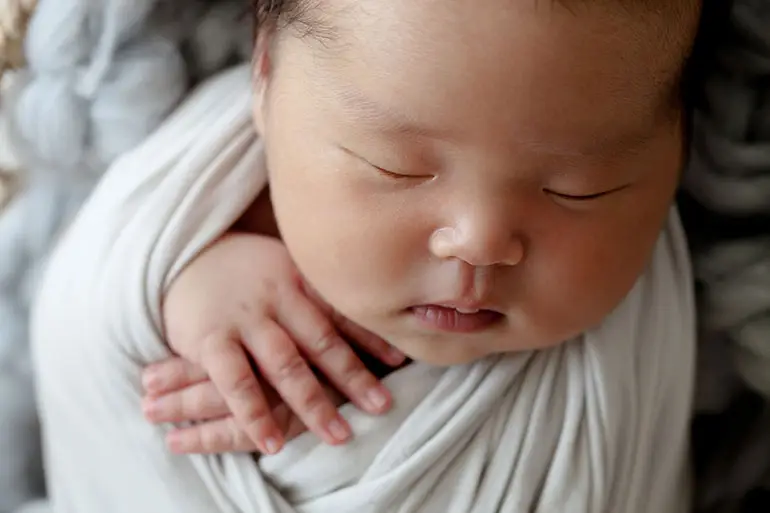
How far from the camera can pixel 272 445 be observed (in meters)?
0.76

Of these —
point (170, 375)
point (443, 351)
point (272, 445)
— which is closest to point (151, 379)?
point (170, 375)

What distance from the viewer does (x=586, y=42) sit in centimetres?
59

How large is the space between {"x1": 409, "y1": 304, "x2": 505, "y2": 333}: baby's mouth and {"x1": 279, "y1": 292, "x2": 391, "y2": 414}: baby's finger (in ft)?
0.31

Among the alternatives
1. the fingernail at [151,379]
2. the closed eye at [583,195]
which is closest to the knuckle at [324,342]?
the fingernail at [151,379]

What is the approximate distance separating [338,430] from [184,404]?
133 millimetres

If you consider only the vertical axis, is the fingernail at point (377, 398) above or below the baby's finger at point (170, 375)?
below

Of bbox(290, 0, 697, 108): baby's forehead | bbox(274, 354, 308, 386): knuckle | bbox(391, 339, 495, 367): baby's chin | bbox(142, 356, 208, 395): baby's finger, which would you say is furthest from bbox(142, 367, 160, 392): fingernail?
bbox(290, 0, 697, 108): baby's forehead

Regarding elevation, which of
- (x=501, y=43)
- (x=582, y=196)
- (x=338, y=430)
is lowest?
Answer: (x=338, y=430)

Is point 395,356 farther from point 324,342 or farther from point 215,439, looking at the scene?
point 215,439

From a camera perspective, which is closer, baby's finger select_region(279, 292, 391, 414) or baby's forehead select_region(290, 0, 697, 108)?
baby's forehead select_region(290, 0, 697, 108)

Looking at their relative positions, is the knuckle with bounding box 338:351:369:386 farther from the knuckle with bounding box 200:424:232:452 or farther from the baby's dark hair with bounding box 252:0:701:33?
the baby's dark hair with bounding box 252:0:701:33

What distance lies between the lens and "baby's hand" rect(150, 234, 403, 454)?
2.51 ft

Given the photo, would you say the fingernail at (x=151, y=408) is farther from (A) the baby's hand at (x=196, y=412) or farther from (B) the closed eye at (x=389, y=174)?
(B) the closed eye at (x=389, y=174)

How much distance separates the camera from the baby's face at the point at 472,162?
0.59 meters
